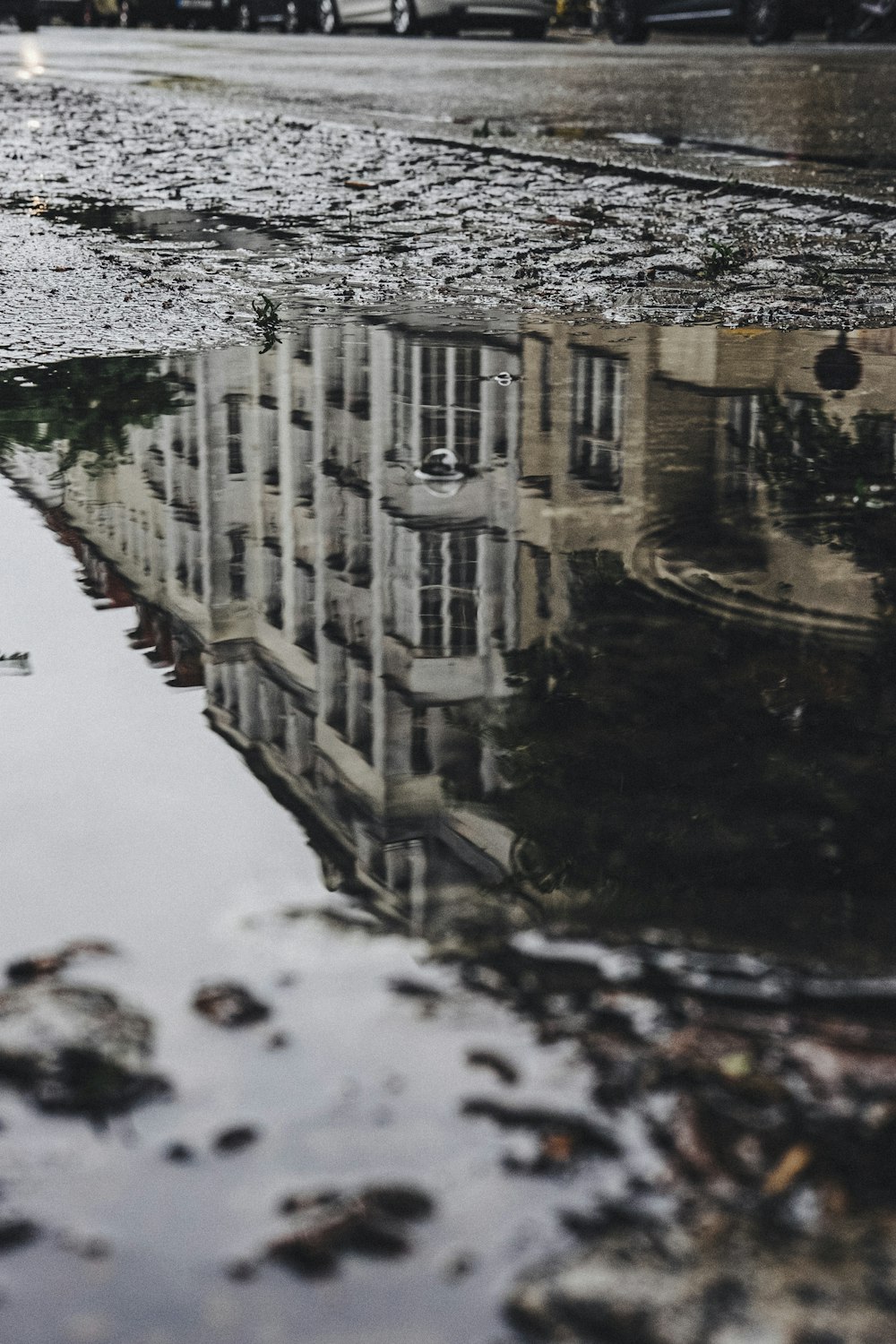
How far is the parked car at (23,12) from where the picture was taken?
28.8 metres

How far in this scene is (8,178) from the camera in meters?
8.34

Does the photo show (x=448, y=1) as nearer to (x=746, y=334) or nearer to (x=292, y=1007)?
(x=746, y=334)

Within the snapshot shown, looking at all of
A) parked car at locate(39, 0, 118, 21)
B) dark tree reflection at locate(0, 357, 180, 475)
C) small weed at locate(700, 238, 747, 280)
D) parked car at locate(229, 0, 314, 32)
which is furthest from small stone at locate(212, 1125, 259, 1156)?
parked car at locate(39, 0, 118, 21)

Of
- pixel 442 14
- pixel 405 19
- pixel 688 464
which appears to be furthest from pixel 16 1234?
pixel 405 19

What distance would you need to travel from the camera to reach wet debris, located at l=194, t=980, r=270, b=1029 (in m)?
1.34

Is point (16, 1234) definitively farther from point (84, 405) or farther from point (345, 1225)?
point (84, 405)

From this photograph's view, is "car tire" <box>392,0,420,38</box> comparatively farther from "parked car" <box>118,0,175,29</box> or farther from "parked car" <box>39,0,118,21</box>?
"parked car" <box>39,0,118,21</box>

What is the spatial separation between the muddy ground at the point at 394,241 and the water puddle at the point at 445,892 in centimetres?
165

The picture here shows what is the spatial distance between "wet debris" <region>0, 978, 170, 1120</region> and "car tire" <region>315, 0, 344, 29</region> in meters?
27.5

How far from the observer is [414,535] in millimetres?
A: 2572

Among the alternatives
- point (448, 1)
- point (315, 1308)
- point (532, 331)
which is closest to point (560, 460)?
point (532, 331)

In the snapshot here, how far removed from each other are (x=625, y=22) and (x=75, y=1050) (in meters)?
24.4

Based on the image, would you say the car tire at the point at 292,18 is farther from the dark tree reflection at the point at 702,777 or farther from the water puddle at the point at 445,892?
the dark tree reflection at the point at 702,777

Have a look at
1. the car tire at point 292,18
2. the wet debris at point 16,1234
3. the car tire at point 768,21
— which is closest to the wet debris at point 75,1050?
the wet debris at point 16,1234
